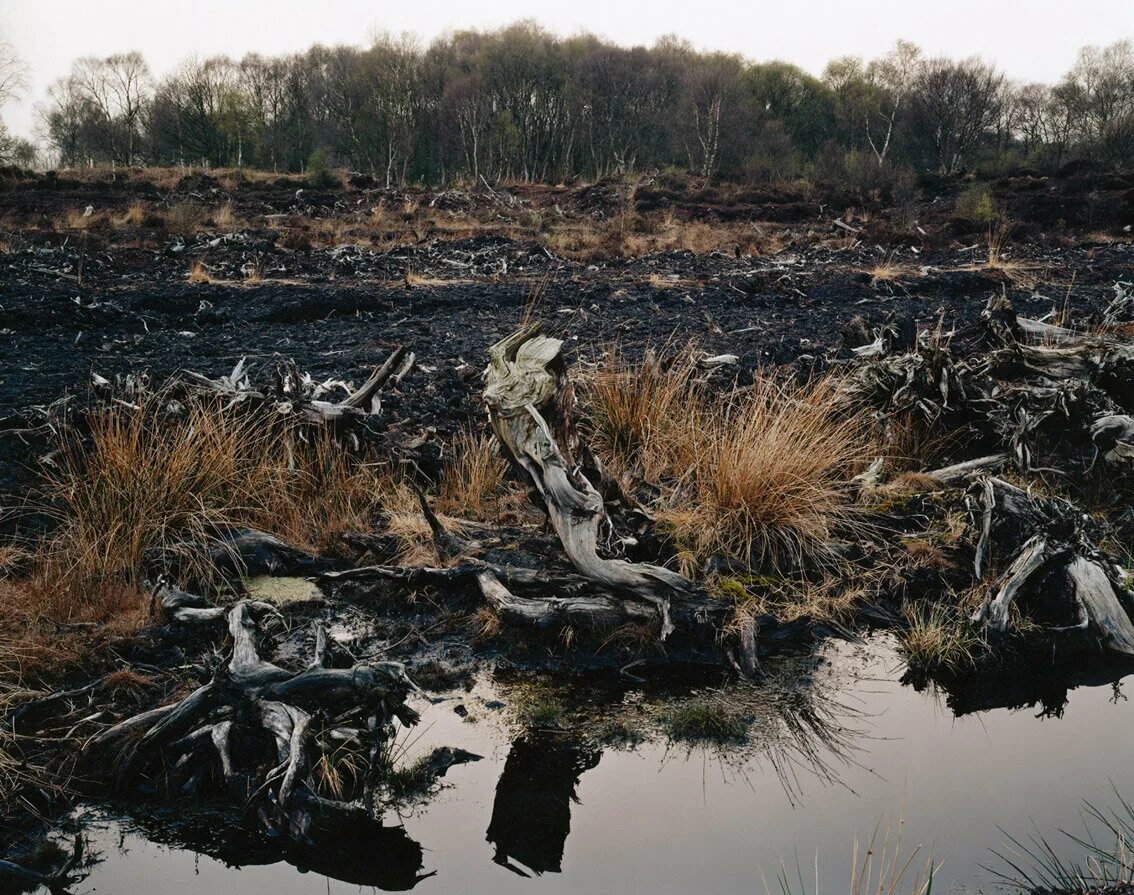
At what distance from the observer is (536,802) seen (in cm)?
288

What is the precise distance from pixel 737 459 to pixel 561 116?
4637 cm

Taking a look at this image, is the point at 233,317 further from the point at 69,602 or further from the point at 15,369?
the point at 69,602

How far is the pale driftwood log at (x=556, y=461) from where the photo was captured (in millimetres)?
3879

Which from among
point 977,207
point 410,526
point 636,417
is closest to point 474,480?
point 410,526

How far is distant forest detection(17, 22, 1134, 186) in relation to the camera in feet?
140

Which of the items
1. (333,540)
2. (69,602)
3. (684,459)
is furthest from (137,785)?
(684,459)

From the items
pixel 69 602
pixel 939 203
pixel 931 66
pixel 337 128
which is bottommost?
pixel 69 602

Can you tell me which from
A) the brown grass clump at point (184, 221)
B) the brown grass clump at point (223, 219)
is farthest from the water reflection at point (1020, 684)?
the brown grass clump at point (223, 219)

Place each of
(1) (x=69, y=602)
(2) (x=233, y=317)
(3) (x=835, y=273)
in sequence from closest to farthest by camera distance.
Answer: (1) (x=69, y=602) < (2) (x=233, y=317) < (3) (x=835, y=273)

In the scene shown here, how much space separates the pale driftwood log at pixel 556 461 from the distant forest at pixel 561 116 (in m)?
36.0

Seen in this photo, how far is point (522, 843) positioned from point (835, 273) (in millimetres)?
10099

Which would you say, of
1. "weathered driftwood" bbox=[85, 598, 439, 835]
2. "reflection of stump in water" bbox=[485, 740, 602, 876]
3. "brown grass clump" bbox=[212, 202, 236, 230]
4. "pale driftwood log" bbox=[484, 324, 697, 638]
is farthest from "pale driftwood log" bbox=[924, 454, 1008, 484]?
"brown grass clump" bbox=[212, 202, 236, 230]

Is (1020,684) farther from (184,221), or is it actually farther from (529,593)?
(184,221)

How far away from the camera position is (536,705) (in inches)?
136
